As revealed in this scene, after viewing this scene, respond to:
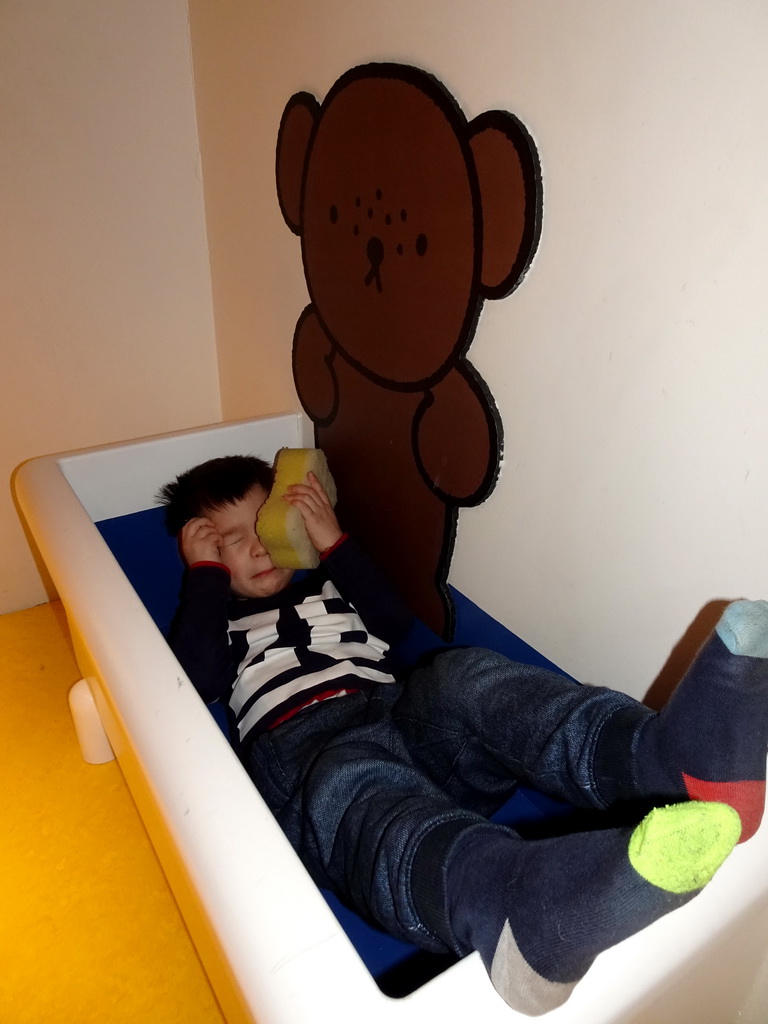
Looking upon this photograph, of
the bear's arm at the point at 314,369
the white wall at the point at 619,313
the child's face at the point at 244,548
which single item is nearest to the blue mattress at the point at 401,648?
Answer: the white wall at the point at 619,313

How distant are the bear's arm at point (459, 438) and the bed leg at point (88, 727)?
2.05 feet

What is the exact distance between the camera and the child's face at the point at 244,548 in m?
1.00

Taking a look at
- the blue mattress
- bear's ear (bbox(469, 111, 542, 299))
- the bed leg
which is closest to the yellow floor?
the bed leg

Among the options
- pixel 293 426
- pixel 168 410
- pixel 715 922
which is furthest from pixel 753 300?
pixel 168 410

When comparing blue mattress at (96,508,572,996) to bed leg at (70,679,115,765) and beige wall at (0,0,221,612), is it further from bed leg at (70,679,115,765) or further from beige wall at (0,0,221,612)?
beige wall at (0,0,221,612)

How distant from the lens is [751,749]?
1.55ft

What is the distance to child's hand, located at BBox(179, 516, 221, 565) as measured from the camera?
3.15 ft

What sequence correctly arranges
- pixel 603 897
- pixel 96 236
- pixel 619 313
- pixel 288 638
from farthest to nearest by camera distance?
pixel 96 236, pixel 288 638, pixel 619 313, pixel 603 897

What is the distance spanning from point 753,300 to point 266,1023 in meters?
0.56

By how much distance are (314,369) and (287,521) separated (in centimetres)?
26

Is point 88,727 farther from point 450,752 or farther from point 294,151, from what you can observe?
point 294,151

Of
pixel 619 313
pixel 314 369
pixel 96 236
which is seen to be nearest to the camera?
pixel 619 313

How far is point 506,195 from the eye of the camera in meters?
0.65

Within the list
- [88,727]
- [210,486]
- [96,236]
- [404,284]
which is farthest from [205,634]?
[96,236]
